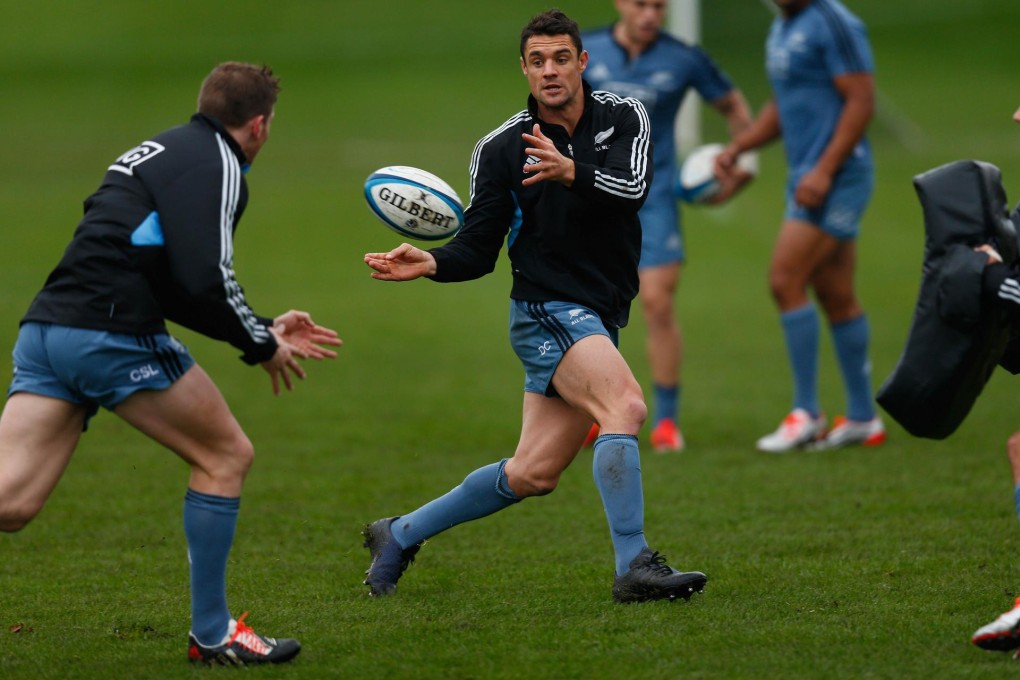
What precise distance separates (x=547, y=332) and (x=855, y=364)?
396cm

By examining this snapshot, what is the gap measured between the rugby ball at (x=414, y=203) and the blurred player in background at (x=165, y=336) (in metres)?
0.83

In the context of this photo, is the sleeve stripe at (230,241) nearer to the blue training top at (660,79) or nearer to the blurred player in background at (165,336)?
the blurred player in background at (165,336)

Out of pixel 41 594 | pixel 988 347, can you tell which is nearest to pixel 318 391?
pixel 41 594

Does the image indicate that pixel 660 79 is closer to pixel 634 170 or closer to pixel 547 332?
pixel 634 170

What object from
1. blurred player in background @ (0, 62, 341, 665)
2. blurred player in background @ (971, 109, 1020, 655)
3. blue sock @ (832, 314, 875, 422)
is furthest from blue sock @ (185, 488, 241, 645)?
blue sock @ (832, 314, 875, 422)

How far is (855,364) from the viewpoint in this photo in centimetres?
888

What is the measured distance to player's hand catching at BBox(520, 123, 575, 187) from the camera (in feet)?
16.6

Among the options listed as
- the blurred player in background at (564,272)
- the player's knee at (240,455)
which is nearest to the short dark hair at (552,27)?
the blurred player in background at (564,272)

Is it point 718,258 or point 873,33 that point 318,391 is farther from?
point 873,33

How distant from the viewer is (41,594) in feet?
18.7

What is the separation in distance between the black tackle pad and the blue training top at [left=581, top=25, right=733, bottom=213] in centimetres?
405

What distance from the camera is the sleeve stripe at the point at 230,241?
450cm

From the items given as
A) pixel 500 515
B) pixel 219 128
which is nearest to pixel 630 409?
pixel 219 128

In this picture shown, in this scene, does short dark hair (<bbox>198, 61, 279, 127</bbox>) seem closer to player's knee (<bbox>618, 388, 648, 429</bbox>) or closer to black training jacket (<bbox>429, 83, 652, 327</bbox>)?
black training jacket (<bbox>429, 83, 652, 327</bbox>)
